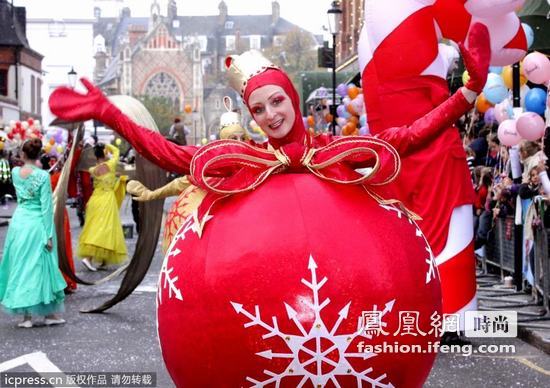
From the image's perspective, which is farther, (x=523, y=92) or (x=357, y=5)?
(x=357, y=5)

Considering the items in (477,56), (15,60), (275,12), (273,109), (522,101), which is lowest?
(522,101)

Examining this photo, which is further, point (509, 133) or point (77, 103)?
point (509, 133)

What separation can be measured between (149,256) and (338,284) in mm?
5430

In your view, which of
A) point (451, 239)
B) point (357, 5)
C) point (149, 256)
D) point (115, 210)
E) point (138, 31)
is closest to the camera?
point (451, 239)

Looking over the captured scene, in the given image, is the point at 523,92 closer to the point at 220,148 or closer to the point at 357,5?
the point at 220,148

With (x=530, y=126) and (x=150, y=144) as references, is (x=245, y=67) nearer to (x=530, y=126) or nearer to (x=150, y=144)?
(x=150, y=144)

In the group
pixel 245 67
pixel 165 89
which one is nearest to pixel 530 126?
pixel 245 67

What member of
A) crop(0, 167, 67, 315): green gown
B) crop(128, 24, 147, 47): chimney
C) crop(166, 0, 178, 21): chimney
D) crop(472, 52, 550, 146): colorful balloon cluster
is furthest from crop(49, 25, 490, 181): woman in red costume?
crop(166, 0, 178, 21): chimney

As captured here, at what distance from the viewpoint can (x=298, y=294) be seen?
12.0 ft

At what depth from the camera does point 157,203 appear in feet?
29.7

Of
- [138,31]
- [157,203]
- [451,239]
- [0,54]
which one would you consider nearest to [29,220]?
[157,203]

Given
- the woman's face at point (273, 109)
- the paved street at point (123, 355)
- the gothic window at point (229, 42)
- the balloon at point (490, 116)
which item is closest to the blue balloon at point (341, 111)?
the balloon at point (490, 116)

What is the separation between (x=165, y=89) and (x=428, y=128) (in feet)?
393

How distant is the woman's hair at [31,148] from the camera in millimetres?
9570
